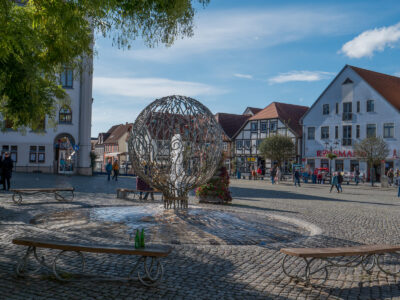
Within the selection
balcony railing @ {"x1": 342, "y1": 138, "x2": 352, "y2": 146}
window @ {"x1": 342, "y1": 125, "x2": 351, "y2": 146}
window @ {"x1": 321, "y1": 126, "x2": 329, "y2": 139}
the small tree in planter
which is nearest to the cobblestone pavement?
the small tree in planter

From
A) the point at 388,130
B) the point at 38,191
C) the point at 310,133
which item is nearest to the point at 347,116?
the point at 388,130

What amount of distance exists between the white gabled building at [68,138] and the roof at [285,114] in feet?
81.2

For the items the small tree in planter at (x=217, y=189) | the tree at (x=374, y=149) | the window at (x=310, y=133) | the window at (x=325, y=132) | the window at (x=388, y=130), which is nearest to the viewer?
the small tree in planter at (x=217, y=189)

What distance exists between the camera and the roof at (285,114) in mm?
53375

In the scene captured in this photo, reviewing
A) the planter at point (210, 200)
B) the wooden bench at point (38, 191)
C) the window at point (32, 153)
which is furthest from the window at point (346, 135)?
the wooden bench at point (38, 191)

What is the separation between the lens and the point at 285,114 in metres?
54.9

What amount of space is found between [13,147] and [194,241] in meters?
35.1

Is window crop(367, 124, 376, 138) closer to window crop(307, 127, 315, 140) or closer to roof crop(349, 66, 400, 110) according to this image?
roof crop(349, 66, 400, 110)

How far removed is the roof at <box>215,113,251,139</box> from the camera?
63094 millimetres

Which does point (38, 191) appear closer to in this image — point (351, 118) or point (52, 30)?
point (52, 30)

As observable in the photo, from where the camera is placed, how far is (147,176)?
1074 cm

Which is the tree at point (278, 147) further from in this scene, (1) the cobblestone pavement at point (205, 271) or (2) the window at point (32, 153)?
(1) the cobblestone pavement at point (205, 271)

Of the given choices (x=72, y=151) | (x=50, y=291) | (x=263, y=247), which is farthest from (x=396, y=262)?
(x=72, y=151)

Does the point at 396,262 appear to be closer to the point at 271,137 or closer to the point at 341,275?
the point at 341,275
